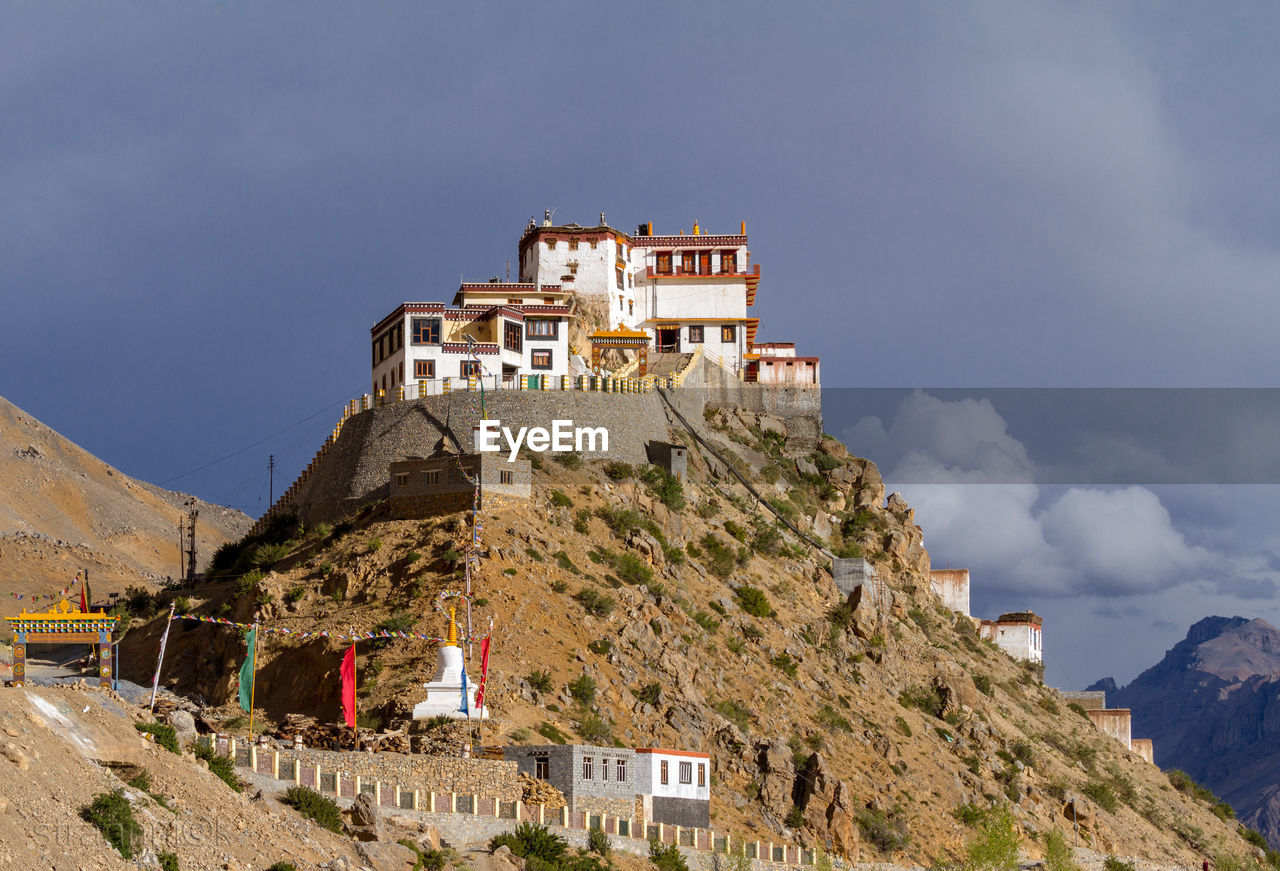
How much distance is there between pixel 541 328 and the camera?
81.3m

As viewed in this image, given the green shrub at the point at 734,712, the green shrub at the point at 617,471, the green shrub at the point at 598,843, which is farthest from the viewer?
the green shrub at the point at 617,471

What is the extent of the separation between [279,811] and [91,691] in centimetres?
498

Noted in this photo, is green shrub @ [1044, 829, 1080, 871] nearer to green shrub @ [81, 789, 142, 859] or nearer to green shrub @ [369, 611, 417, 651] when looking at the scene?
green shrub @ [369, 611, 417, 651]

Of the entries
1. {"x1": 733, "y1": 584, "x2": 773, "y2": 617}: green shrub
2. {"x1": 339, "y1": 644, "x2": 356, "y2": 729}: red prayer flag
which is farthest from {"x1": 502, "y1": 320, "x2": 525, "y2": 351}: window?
{"x1": 339, "y1": 644, "x2": 356, "y2": 729}: red prayer flag

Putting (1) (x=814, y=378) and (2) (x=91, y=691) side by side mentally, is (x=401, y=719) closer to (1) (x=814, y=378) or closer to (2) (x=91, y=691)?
(2) (x=91, y=691)

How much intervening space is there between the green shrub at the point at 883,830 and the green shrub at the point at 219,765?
27.9m

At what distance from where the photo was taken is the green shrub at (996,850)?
5569cm

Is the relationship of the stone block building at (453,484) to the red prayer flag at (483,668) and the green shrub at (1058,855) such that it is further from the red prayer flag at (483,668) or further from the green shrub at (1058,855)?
the green shrub at (1058,855)

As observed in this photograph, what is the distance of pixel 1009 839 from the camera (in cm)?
5759

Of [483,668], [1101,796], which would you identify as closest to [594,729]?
[483,668]

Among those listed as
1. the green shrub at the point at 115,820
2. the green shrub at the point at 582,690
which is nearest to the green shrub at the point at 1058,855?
the green shrub at the point at 582,690

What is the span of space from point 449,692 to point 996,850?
62.4ft

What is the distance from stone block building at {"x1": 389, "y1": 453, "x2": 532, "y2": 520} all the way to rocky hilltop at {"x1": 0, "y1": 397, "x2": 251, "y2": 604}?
44.5 m

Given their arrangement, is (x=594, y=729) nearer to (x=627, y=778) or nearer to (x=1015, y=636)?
(x=627, y=778)
